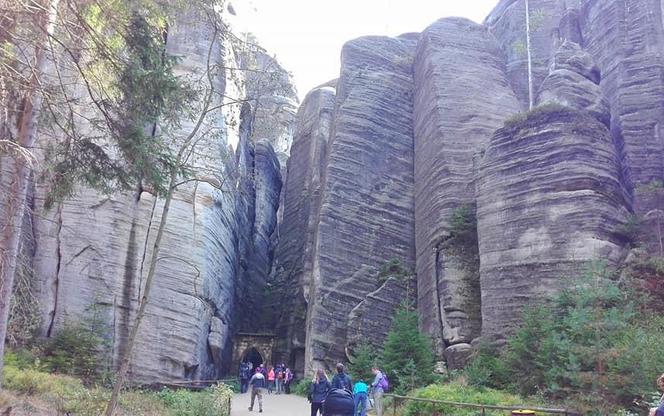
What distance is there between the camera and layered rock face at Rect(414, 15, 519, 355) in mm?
24219

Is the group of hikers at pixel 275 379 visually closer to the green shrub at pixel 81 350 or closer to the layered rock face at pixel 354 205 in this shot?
the layered rock face at pixel 354 205

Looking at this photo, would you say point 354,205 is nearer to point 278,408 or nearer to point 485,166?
point 485,166

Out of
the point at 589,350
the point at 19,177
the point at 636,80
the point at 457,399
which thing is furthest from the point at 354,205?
the point at 19,177

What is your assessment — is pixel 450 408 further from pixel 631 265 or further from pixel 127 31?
pixel 127 31

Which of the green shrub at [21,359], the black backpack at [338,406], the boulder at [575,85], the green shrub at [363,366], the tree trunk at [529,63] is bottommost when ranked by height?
the black backpack at [338,406]

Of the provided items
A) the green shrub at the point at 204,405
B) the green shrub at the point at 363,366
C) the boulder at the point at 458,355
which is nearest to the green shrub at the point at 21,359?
the green shrub at the point at 204,405

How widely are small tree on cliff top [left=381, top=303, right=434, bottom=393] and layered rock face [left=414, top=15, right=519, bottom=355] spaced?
2.93 meters

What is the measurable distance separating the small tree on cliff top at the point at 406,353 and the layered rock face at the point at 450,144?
9.60ft

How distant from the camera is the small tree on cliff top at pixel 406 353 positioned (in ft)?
66.1

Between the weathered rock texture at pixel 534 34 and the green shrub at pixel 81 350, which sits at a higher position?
the weathered rock texture at pixel 534 34

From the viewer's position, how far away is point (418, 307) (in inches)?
1102

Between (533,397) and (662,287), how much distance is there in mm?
5890

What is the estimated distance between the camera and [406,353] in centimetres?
2083

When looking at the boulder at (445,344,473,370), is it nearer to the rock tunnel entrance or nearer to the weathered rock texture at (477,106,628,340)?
the weathered rock texture at (477,106,628,340)
